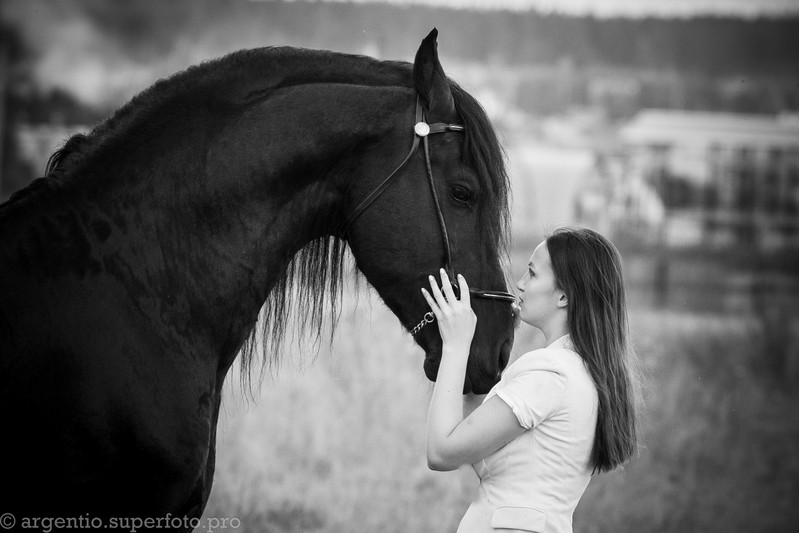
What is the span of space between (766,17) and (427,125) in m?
6.43

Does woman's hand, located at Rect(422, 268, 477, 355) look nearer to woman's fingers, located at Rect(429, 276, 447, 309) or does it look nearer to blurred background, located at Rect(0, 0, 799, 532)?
woman's fingers, located at Rect(429, 276, 447, 309)

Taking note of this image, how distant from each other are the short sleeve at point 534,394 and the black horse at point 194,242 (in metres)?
0.14

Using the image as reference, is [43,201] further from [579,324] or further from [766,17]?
[766,17]

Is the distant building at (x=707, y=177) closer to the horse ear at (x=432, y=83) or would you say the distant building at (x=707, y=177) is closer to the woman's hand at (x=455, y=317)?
the horse ear at (x=432, y=83)

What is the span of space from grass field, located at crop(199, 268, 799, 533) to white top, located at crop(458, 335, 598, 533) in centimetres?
325

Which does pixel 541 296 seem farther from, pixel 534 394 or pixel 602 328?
pixel 534 394

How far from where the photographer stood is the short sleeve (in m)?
1.98

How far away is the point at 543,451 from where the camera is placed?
2057 millimetres

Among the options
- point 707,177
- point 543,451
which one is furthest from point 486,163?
point 707,177

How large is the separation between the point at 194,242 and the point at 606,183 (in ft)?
18.2

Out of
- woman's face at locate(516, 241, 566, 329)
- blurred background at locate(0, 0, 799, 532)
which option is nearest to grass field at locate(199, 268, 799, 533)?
blurred background at locate(0, 0, 799, 532)

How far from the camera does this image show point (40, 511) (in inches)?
71.4

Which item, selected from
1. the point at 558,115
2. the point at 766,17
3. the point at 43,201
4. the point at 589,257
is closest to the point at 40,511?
the point at 43,201

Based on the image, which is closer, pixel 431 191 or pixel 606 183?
pixel 431 191
